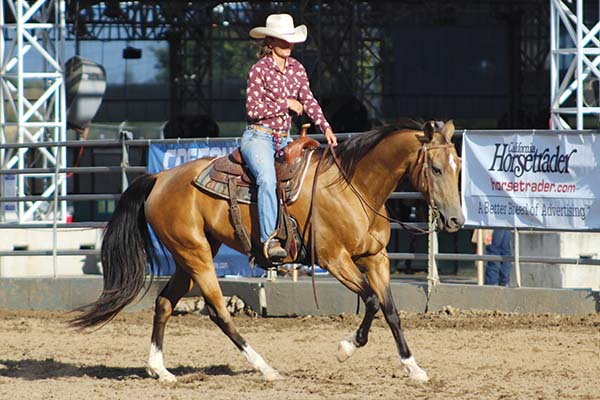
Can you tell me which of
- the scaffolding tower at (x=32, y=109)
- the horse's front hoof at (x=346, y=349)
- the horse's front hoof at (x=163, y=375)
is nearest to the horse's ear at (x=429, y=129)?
the horse's front hoof at (x=346, y=349)

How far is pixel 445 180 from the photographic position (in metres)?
7.30

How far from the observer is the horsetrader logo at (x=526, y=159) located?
10.5 meters

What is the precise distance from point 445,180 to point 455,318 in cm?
383

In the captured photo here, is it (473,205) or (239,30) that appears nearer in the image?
(473,205)

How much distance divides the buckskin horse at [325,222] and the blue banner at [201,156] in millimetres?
3354

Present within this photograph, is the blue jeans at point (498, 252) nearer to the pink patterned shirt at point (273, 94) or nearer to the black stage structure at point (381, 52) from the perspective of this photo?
the pink patterned shirt at point (273, 94)

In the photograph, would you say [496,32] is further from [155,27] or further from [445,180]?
[445,180]

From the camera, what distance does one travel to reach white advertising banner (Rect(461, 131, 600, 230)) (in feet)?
34.2


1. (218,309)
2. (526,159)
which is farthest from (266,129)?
(526,159)

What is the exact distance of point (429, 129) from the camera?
288 inches

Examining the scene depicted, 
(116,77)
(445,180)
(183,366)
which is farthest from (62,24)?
(116,77)

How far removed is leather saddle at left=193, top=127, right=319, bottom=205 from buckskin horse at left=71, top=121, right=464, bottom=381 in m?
0.06

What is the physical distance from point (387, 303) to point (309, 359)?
150 centimetres

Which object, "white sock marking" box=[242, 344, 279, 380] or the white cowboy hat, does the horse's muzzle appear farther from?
the white cowboy hat
